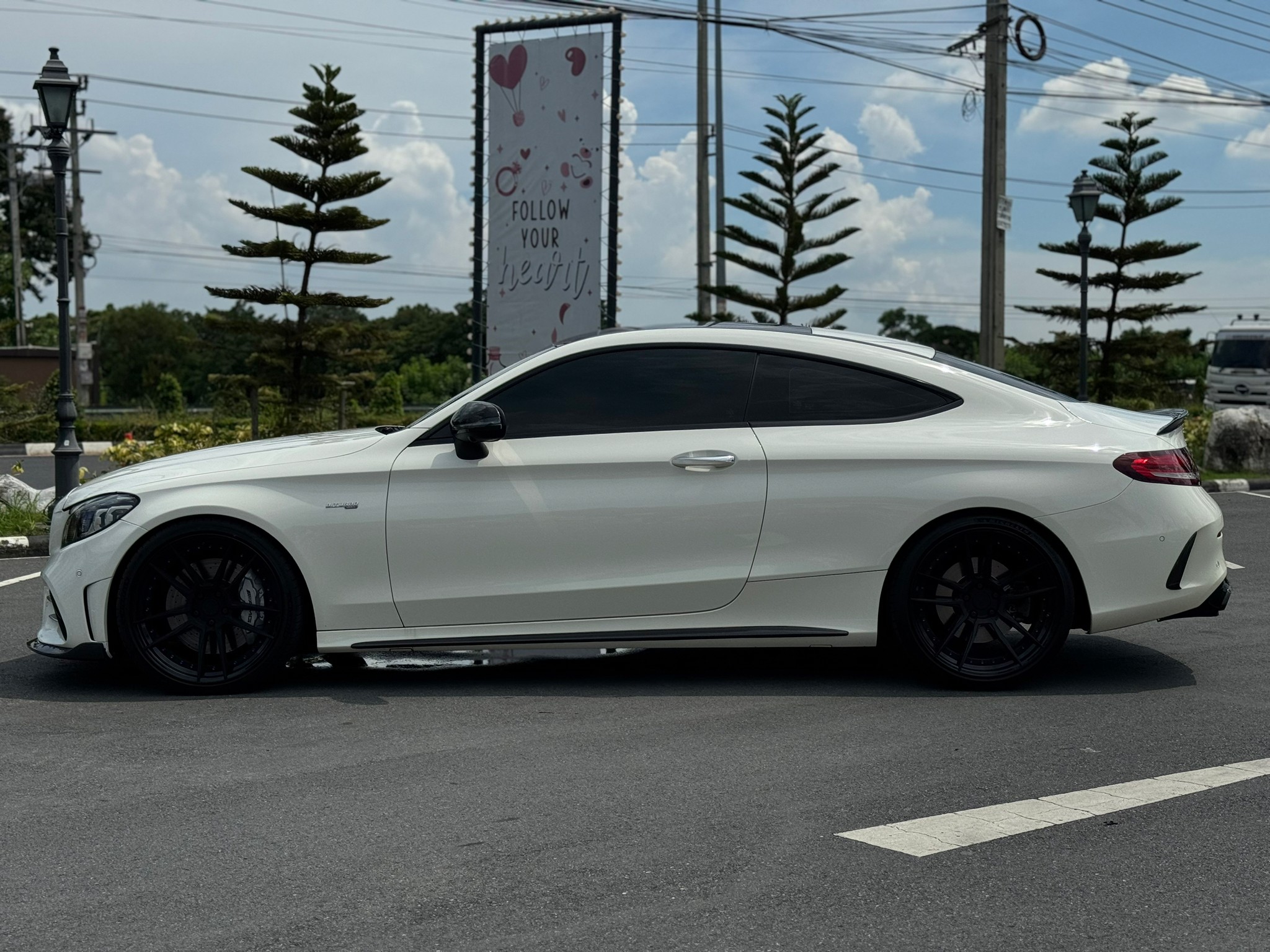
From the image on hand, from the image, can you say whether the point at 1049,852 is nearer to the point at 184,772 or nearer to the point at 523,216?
the point at 184,772

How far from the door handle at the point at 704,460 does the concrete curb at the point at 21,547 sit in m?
7.46

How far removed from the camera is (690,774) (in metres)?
4.56

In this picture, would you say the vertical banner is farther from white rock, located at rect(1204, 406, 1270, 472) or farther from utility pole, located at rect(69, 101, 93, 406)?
utility pole, located at rect(69, 101, 93, 406)

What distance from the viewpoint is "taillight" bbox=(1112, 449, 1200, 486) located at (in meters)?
5.73

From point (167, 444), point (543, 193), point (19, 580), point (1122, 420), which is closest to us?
point (1122, 420)

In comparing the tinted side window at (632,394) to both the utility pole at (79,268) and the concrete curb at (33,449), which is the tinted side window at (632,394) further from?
the utility pole at (79,268)

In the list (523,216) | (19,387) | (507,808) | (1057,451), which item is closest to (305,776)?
(507,808)

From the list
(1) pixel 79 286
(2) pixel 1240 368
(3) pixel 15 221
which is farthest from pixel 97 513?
(3) pixel 15 221

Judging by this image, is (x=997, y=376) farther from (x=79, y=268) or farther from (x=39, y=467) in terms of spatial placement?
(x=79, y=268)

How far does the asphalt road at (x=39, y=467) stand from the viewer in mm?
20438

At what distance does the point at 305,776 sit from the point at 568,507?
5.41 ft

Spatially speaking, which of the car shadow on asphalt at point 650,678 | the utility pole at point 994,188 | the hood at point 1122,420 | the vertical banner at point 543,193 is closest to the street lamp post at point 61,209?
the car shadow on asphalt at point 650,678

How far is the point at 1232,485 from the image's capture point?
17.9m

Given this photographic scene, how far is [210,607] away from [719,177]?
31718 mm
